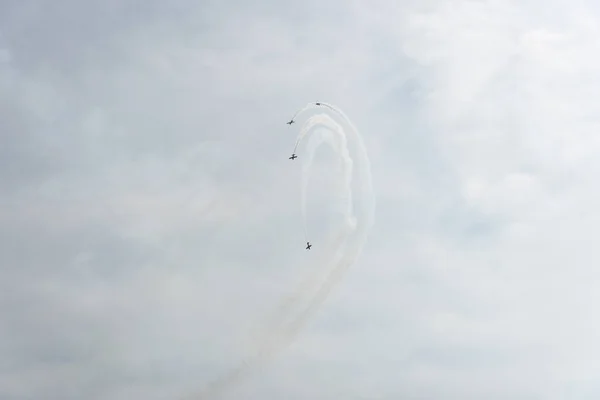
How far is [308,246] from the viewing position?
17138 cm

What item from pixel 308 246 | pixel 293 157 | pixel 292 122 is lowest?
pixel 308 246

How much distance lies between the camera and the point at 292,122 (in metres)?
174

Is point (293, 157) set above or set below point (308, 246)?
above

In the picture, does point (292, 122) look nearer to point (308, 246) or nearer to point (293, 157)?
point (293, 157)

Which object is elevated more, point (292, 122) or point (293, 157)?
point (292, 122)

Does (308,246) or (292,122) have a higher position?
(292,122)

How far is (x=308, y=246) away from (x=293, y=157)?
4291 centimetres

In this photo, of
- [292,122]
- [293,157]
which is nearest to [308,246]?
[293,157]

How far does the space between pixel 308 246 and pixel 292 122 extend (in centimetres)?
6018

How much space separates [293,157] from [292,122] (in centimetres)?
1756
